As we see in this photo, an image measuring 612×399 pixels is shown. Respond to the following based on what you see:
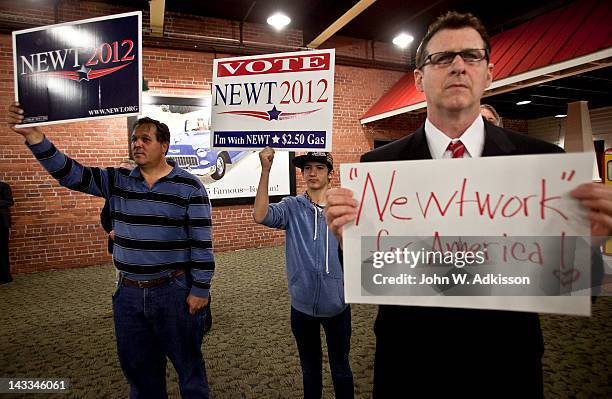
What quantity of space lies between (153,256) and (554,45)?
218 inches

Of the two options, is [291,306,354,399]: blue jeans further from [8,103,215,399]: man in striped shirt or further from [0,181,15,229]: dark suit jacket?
[0,181,15,229]: dark suit jacket

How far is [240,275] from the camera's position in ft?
18.1

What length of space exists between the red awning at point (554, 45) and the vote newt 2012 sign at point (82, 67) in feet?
15.8

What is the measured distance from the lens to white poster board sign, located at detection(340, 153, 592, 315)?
2.73ft

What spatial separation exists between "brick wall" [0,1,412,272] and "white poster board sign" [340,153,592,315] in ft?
21.1

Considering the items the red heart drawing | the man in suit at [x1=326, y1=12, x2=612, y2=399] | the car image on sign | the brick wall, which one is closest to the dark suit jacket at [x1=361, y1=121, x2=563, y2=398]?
the man in suit at [x1=326, y1=12, x2=612, y2=399]

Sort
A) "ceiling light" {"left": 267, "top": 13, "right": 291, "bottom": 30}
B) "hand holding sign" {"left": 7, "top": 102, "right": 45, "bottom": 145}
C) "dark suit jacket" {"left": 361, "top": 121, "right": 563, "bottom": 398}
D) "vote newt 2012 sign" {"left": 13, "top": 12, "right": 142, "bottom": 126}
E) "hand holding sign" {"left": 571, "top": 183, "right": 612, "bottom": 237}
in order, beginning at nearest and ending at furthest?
"hand holding sign" {"left": 571, "top": 183, "right": 612, "bottom": 237}, "dark suit jacket" {"left": 361, "top": 121, "right": 563, "bottom": 398}, "hand holding sign" {"left": 7, "top": 102, "right": 45, "bottom": 145}, "vote newt 2012 sign" {"left": 13, "top": 12, "right": 142, "bottom": 126}, "ceiling light" {"left": 267, "top": 13, "right": 291, "bottom": 30}

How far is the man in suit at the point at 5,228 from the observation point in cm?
519

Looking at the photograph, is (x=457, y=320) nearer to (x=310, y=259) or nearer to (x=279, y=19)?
(x=310, y=259)

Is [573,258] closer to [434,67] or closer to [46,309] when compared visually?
[434,67]

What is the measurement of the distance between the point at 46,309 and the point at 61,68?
378 cm

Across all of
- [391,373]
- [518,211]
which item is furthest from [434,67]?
[391,373]

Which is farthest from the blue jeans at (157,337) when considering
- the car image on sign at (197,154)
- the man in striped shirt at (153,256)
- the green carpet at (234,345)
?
the car image on sign at (197,154)

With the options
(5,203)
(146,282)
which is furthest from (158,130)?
(5,203)
